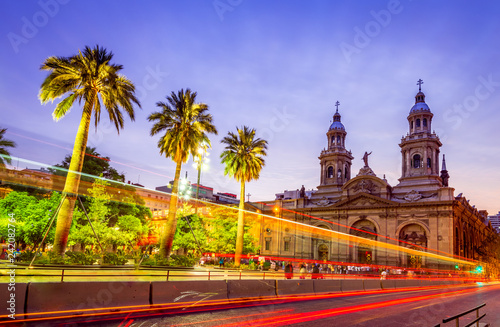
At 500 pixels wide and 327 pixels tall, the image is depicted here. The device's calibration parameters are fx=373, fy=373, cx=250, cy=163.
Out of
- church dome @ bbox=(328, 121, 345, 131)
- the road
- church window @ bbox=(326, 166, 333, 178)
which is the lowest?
the road

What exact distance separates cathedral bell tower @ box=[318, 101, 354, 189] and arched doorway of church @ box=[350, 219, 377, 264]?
37.8ft

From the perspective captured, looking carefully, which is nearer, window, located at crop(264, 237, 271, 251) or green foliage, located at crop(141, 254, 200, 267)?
green foliage, located at crop(141, 254, 200, 267)

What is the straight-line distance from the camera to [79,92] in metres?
25.4

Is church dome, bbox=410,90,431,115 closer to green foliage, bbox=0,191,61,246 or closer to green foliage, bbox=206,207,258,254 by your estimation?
green foliage, bbox=206,207,258,254

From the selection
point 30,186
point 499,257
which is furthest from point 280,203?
point 499,257

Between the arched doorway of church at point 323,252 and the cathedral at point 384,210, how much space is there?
20 centimetres

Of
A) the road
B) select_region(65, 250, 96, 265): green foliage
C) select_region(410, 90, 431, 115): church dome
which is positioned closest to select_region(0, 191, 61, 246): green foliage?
select_region(65, 250, 96, 265): green foliage

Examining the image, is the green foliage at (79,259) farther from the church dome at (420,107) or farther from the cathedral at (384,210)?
the church dome at (420,107)

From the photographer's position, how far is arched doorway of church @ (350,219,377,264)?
70.2m

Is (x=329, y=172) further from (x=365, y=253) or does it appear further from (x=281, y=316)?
(x=281, y=316)

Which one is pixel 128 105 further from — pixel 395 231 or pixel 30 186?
pixel 395 231

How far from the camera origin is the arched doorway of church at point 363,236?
7025 cm

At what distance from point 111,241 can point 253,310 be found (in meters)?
28.5

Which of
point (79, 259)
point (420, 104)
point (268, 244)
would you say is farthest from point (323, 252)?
point (79, 259)
